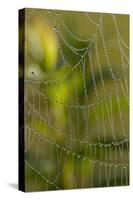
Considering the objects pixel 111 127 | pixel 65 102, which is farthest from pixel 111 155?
pixel 65 102

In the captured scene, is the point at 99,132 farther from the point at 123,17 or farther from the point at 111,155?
the point at 123,17

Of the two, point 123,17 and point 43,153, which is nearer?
point 43,153

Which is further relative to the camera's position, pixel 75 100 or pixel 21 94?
pixel 75 100

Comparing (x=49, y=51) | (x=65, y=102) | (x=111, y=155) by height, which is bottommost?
(x=111, y=155)

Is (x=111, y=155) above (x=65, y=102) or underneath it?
underneath

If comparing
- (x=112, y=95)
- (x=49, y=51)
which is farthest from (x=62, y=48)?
(x=112, y=95)

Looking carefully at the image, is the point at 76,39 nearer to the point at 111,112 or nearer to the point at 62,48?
the point at 62,48
